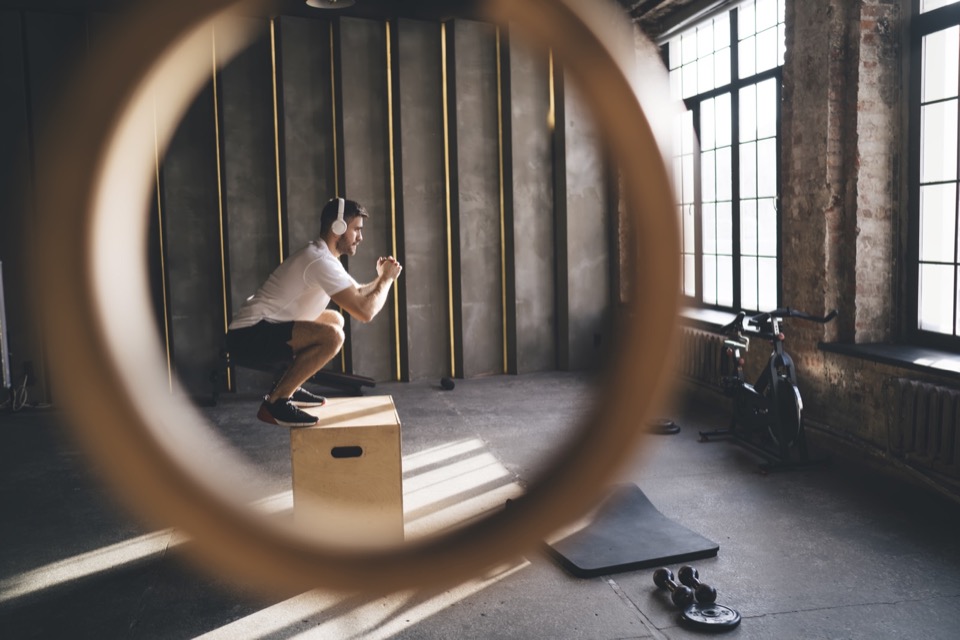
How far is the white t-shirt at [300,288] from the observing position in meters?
3.39

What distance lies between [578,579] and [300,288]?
164cm

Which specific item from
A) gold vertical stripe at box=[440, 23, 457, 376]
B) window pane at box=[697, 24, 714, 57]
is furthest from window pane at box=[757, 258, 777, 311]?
gold vertical stripe at box=[440, 23, 457, 376]

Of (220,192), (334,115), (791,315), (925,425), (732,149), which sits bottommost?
(925,425)

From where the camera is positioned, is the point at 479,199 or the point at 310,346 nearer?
the point at 310,346

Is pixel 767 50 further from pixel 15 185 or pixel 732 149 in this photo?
pixel 15 185

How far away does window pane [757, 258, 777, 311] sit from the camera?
5.81m


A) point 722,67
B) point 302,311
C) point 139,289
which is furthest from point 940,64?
point 139,289

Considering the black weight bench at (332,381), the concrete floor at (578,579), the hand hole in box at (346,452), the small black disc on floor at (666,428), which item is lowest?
the concrete floor at (578,579)

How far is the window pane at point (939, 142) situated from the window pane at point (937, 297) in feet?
1.63

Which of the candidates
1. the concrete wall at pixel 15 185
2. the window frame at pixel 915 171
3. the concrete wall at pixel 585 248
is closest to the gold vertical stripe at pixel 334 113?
the concrete wall at pixel 585 248

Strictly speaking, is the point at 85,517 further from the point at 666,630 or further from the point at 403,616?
the point at 666,630

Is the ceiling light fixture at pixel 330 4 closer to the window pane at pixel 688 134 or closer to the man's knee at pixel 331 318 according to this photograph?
the man's knee at pixel 331 318

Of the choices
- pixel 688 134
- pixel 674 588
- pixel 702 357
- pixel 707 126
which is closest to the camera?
pixel 674 588

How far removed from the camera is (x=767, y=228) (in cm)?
584
